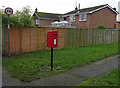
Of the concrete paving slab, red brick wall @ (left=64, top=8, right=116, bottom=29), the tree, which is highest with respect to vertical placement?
red brick wall @ (left=64, top=8, right=116, bottom=29)

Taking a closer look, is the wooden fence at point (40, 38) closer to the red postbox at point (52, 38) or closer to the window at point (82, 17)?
the red postbox at point (52, 38)

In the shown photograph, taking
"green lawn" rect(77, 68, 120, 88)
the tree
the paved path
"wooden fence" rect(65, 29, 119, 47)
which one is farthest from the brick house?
"green lawn" rect(77, 68, 120, 88)

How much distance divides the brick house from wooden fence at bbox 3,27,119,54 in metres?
12.5

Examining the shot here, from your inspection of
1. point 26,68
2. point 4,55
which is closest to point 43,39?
point 4,55

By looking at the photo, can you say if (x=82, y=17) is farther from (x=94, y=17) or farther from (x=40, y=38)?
(x=40, y=38)

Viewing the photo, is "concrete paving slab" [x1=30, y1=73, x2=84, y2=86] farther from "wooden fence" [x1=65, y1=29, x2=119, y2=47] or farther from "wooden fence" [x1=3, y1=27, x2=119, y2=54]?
"wooden fence" [x1=65, y1=29, x2=119, y2=47]

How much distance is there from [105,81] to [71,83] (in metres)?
1.04

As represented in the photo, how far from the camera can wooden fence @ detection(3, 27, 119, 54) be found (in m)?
9.19

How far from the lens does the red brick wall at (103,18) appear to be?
91.7 feet

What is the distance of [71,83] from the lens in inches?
186

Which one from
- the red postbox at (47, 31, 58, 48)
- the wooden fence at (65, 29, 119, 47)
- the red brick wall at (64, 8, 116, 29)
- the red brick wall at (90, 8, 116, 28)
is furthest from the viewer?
the red brick wall at (90, 8, 116, 28)

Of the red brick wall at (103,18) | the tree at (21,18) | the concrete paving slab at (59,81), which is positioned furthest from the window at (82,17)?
the concrete paving slab at (59,81)

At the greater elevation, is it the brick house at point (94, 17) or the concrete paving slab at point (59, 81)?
the brick house at point (94, 17)

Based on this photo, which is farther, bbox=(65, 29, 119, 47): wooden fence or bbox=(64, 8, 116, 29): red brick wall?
bbox=(64, 8, 116, 29): red brick wall
